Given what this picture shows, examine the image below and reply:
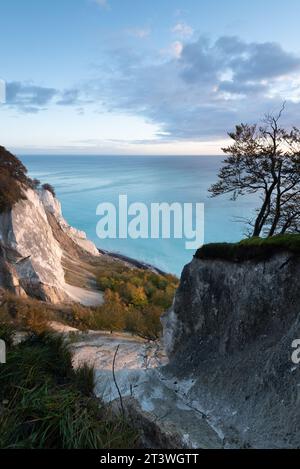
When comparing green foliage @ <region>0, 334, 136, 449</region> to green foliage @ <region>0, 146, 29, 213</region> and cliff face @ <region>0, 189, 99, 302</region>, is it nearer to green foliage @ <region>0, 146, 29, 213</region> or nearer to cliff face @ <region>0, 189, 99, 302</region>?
cliff face @ <region>0, 189, 99, 302</region>

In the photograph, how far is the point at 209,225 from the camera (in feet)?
324

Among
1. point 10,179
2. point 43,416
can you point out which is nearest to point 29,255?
point 10,179

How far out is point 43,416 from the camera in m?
6.62

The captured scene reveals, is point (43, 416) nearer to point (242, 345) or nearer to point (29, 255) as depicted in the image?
point (242, 345)

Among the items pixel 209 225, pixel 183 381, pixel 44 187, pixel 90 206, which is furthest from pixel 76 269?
pixel 90 206

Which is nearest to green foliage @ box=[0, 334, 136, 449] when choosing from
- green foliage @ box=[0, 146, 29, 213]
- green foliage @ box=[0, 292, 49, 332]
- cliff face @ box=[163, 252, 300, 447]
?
cliff face @ box=[163, 252, 300, 447]

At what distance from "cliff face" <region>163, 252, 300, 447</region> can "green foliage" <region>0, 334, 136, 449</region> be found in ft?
11.4

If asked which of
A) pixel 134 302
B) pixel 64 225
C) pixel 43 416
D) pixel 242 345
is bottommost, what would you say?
pixel 134 302

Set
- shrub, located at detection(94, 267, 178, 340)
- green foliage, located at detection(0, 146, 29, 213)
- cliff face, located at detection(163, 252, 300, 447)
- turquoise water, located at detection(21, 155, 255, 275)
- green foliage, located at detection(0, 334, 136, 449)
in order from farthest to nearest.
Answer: turquoise water, located at detection(21, 155, 255, 275)
green foliage, located at detection(0, 146, 29, 213)
shrub, located at detection(94, 267, 178, 340)
cliff face, located at detection(163, 252, 300, 447)
green foliage, located at detection(0, 334, 136, 449)

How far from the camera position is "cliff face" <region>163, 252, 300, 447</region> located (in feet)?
31.2

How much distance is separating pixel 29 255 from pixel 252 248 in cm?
2198

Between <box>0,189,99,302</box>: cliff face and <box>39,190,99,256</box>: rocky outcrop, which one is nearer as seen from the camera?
<box>0,189,99,302</box>: cliff face

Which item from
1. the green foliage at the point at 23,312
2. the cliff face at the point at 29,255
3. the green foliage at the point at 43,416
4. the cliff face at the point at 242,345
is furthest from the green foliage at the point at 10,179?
the green foliage at the point at 43,416

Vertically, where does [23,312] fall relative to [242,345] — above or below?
below
